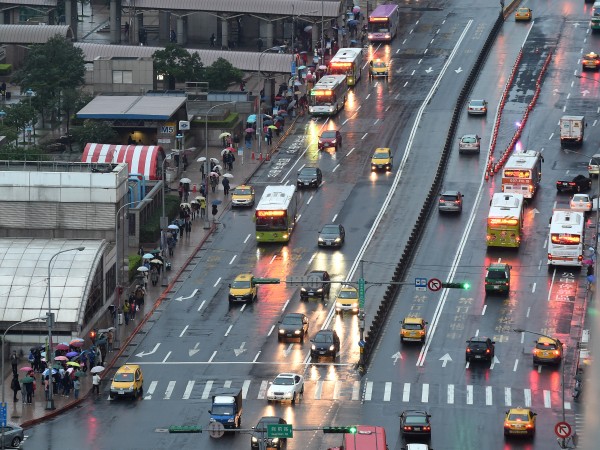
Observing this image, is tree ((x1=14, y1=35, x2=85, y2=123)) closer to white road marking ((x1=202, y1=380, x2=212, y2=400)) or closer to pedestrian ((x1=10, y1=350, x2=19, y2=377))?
pedestrian ((x1=10, y1=350, x2=19, y2=377))

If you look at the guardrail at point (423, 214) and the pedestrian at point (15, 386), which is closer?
the pedestrian at point (15, 386)

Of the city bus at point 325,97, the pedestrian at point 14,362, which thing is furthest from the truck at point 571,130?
the pedestrian at point 14,362

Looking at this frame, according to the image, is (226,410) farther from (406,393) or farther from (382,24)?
(382,24)

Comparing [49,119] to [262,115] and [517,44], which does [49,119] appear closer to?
[262,115]

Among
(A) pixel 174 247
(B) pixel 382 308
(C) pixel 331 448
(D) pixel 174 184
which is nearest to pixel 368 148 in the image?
(D) pixel 174 184

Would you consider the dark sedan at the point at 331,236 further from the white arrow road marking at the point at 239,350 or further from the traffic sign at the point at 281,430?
the traffic sign at the point at 281,430

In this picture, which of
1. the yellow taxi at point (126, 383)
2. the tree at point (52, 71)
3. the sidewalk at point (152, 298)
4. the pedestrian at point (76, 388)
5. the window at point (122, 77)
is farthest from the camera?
the window at point (122, 77)
